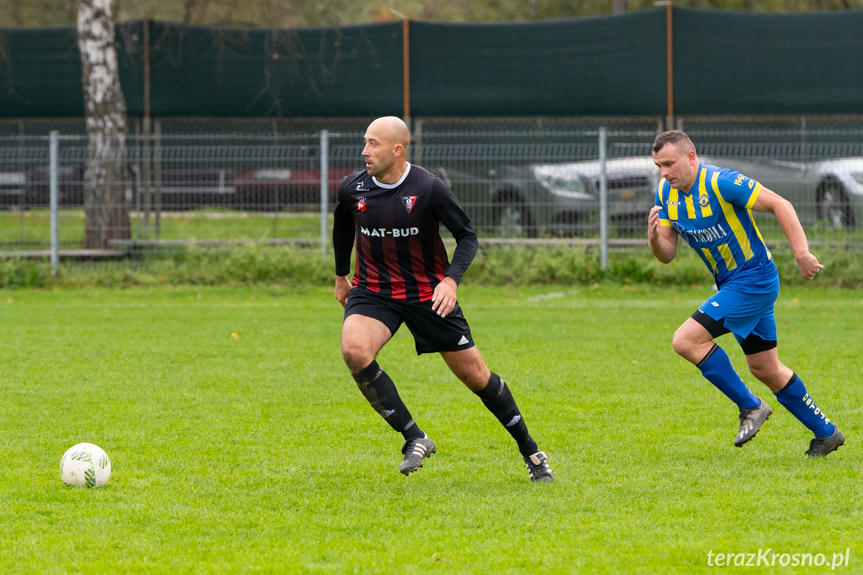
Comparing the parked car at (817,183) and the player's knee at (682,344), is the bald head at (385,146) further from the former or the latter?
the parked car at (817,183)

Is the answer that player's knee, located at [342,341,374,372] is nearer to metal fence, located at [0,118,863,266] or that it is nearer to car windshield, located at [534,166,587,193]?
metal fence, located at [0,118,863,266]

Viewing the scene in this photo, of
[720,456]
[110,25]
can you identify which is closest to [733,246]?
[720,456]

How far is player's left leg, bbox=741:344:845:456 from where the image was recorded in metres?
6.38

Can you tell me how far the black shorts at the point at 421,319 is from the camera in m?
5.92

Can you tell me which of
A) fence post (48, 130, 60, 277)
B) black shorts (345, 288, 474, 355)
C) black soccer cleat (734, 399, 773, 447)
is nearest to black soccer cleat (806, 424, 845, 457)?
black soccer cleat (734, 399, 773, 447)

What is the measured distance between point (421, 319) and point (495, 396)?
0.54 m

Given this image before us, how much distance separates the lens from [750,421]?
6512 mm

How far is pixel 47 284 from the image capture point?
16234mm

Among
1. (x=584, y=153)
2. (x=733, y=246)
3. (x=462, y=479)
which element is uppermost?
(x=584, y=153)

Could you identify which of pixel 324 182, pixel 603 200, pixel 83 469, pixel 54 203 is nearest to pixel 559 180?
pixel 603 200

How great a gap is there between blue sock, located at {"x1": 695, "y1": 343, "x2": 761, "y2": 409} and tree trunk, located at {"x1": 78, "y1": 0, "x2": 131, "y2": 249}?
11820 mm

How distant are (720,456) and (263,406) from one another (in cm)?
318

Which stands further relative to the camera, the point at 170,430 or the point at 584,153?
the point at 584,153

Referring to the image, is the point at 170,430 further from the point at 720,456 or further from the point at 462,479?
the point at 720,456
